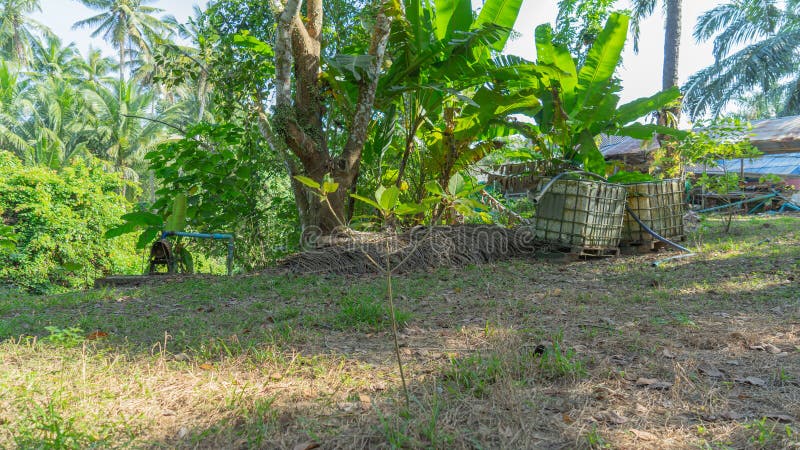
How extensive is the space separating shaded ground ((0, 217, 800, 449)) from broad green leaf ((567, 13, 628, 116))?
2906 mm

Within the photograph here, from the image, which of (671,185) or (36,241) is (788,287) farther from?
(36,241)

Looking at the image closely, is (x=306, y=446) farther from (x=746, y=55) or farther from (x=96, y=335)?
(x=746, y=55)

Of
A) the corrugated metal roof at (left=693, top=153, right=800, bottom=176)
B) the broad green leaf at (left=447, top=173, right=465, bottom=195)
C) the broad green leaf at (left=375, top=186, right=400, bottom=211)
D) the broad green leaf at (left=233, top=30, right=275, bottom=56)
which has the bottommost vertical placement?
the broad green leaf at (left=375, top=186, right=400, bottom=211)

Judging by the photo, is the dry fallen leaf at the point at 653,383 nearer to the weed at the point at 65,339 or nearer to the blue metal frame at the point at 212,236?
the weed at the point at 65,339

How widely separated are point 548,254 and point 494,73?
2.36 meters

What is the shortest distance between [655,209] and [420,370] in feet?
17.1

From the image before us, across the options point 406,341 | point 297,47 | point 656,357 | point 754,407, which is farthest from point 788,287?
point 297,47

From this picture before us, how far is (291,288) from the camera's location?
4699 mm

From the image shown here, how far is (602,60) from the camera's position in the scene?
610 cm

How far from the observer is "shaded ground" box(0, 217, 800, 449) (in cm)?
181

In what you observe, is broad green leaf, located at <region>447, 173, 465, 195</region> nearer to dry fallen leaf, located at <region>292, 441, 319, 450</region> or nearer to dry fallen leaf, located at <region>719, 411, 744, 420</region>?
dry fallen leaf, located at <region>292, 441, 319, 450</region>

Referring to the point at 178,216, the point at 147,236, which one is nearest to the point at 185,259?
the point at 147,236

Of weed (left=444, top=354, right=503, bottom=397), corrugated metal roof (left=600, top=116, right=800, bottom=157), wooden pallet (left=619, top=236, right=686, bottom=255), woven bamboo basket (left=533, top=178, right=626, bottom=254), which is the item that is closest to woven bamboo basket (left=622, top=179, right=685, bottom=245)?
wooden pallet (left=619, top=236, right=686, bottom=255)

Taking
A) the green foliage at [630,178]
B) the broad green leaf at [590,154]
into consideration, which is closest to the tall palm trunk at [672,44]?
the green foliage at [630,178]
